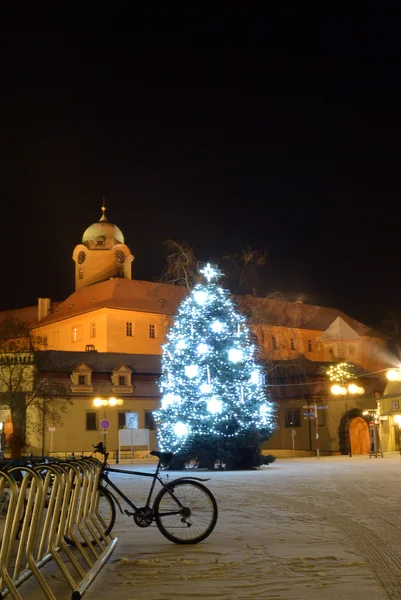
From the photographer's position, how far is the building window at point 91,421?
5712 centimetres

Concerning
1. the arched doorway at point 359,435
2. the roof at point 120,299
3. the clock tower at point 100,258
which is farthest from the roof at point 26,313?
the arched doorway at point 359,435

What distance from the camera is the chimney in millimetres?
99438

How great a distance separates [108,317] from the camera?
82.8m

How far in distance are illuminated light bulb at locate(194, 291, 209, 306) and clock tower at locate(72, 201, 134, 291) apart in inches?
2410

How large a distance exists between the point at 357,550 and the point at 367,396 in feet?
168

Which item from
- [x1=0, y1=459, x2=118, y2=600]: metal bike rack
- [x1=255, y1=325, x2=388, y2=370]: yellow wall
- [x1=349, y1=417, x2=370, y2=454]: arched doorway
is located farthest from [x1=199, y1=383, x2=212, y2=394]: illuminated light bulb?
[x1=255, y1=325, x2=388, y2=370]: yellow wall

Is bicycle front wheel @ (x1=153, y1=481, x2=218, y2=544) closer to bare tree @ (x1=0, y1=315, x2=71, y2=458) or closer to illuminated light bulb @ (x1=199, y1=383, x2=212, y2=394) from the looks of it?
illuminated light bulb @ (x1=199, y1=383, x2=212, y2=394)

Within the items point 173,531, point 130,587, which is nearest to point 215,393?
point 173,531

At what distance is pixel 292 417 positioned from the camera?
61562 mm

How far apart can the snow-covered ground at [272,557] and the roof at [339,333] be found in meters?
80.1

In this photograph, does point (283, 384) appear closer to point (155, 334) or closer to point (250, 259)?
point (250, 259)

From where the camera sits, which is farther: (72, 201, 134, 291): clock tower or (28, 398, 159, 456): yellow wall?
(72, 201, 134, 291): clock tower

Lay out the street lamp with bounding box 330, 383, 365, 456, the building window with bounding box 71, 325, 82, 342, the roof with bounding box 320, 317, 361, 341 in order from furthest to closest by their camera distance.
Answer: the roof with bounding box 320, 317, 361, 341 → the building window with bounding box 71, 325, 82, 342 → the street lamp with bounding box 330, 383, 365, 456

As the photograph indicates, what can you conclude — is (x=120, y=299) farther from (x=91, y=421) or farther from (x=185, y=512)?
(x=185, y=512)
